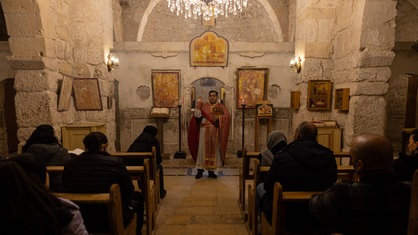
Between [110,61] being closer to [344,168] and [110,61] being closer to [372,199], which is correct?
[344,168]

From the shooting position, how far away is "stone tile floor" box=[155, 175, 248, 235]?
4.10 meters

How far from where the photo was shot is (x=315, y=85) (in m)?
6.73

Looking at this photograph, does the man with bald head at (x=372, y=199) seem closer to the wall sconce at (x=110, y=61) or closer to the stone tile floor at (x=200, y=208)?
the stone tile floor at (x=200, y=208)

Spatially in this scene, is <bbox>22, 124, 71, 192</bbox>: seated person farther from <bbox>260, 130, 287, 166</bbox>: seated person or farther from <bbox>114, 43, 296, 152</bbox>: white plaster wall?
<bbox>114, 43, 296, 152</bbox>: white plaster wall

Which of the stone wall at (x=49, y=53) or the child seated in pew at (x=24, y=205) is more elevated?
the stone wall at (x=49, y=53)

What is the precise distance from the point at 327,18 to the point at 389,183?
6.02m

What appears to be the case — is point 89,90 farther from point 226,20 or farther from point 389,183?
point 226,20

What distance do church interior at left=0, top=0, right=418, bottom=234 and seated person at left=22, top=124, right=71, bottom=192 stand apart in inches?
64.3

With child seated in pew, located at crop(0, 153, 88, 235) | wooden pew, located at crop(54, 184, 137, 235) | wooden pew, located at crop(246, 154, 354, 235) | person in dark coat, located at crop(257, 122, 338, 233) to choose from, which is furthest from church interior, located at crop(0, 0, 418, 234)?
child seated in pew, located at crop(0, 153, 88, 235)

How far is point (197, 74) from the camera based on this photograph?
880 centimetres

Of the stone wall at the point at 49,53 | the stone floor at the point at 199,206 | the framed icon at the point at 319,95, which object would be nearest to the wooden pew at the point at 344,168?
the framed icon at the point at 319,95

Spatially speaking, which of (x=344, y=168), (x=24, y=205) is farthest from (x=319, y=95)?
(x=24, y=205)

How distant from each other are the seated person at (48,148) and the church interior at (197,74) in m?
1.63

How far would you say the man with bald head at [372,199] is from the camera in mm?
1656
